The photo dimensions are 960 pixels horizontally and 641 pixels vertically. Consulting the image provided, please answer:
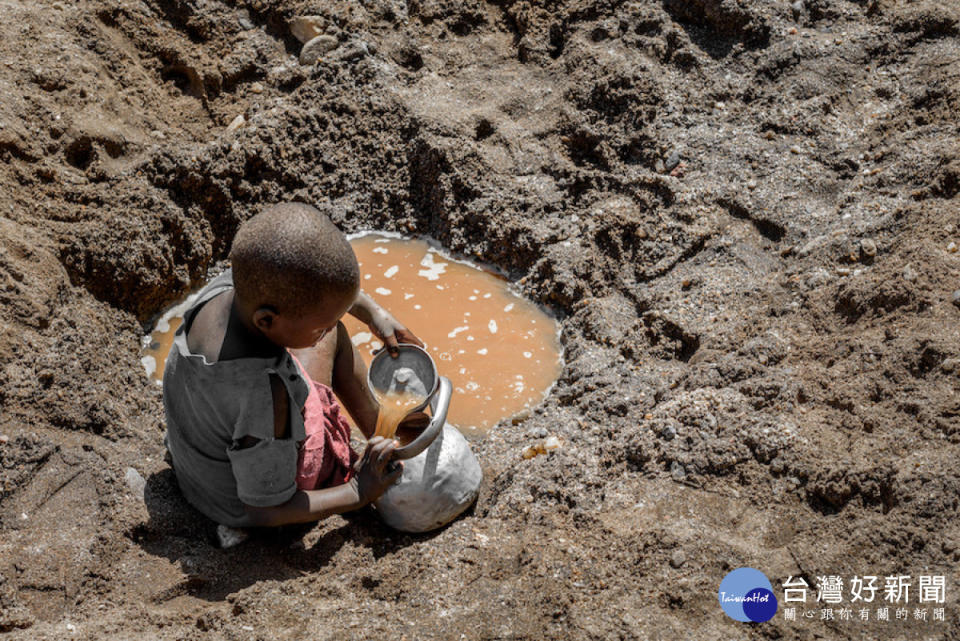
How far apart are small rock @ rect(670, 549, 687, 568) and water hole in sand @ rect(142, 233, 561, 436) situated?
1098mm

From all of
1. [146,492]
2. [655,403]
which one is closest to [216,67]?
[146,492]

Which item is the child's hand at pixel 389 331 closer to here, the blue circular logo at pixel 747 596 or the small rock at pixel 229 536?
the small rock at pixel 229 536

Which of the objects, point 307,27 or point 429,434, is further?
point 307,27

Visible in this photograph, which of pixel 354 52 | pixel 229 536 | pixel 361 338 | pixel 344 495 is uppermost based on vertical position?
pixel 354 52

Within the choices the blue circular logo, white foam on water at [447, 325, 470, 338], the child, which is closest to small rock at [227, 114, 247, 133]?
white foam on water at [447, 325, 470, 338]

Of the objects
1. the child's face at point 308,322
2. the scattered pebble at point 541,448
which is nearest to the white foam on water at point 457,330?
the scattered pebble at point 541,448

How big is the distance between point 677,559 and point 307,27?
3.63 metres

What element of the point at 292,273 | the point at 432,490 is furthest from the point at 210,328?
the point at 432,490

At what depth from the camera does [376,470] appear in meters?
2.29

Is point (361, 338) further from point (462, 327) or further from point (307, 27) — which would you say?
point (307, 27)

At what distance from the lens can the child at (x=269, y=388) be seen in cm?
192

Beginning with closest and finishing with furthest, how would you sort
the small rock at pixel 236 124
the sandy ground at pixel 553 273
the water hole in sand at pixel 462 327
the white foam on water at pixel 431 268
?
1. the sandy ground at pixel 553 273
2. the water hole in sand at pixel 462 327
3. the white foam on water at pixel 431 268
4. the small rock at pixel 236 124

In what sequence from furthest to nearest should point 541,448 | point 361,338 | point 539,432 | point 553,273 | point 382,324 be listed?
→ 1. point 553,273
2. point 361,338
3. point 539,432
4. point 541,448
5. point 382,324

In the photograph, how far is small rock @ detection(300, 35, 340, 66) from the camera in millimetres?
4430
